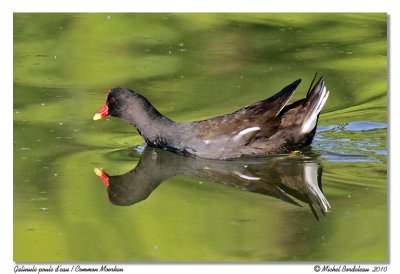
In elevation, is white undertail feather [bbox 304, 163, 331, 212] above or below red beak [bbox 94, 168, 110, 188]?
above

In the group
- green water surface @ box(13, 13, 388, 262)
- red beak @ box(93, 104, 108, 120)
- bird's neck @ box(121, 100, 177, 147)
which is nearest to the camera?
green water surface @ box(13, 13, 388, 262)

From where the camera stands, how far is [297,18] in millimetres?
12234

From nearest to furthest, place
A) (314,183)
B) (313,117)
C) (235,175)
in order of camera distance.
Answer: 1. (314,183)
2. (235,175)
3. (313,117)

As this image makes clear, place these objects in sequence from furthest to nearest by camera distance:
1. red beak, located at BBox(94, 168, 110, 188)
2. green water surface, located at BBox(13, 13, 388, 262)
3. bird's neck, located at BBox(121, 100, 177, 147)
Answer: bird's neck, located at BBox(121, 100, 177, 147)
red beak, located at BBox(94, 168, 110, 188)
green water surface, located at BBox(13, 13, 388, 262)

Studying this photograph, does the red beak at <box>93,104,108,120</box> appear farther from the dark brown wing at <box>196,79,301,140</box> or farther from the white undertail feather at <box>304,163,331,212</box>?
the white undertail feather at <box>304,163,331,212</box>

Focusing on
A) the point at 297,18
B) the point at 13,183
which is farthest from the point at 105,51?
the point at 13,183

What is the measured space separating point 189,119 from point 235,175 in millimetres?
1589

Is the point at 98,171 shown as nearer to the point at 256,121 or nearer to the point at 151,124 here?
the point at 151,124

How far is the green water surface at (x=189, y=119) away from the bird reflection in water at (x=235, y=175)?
0.05 meters

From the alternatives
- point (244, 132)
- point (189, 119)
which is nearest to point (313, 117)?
point (244, 132)

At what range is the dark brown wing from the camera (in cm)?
1095

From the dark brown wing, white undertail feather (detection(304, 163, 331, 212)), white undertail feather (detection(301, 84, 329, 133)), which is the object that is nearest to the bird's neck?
the dark brown wing

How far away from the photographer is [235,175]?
10633 mm

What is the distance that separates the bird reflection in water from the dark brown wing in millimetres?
270
